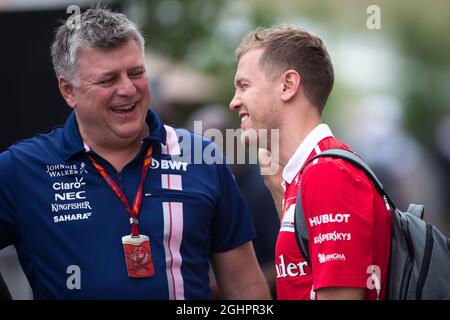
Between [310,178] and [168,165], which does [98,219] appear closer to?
[168,165]

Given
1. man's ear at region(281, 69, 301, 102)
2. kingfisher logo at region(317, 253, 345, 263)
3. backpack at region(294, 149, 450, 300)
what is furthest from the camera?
man's ear at region(281, 69, 301, 102)

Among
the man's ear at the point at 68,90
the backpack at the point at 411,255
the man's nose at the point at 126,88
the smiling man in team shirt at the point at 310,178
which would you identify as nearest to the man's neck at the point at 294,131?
the smiling man in team shirt at the point at 310,178

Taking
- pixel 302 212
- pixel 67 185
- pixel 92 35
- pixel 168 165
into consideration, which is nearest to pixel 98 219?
pixel 67 185

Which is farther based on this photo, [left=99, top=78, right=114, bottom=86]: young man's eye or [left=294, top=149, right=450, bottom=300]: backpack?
[left=99, top=78, right=114, bottom=86]: young man's eye

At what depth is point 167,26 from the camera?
15.1m

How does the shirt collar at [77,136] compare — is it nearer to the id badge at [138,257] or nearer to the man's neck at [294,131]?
the id badge at [138,257]

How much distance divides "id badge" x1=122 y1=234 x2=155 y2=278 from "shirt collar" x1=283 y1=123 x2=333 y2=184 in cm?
80

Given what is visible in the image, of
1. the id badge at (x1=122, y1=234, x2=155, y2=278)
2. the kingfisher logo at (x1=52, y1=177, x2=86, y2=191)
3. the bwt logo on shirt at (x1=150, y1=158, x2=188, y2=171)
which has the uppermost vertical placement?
the bwt logo on shirt at (x1=150, y1=158, x2=188, y2=171)

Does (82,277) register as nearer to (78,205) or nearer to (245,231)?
(78,205)

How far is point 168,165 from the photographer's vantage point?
463 cm

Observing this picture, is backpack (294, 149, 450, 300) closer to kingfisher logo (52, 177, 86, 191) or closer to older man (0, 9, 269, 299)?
older man (0, 9, 269, 299)

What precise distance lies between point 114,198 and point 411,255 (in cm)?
150

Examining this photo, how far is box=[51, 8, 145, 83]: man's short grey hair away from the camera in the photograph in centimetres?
452

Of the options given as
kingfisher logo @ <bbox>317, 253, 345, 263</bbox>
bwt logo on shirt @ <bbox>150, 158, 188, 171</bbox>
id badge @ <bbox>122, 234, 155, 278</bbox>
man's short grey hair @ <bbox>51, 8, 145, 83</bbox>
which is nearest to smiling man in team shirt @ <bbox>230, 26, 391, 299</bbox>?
kingfisher logo @ <bbox>317, 253, 345, 263</bbox>
